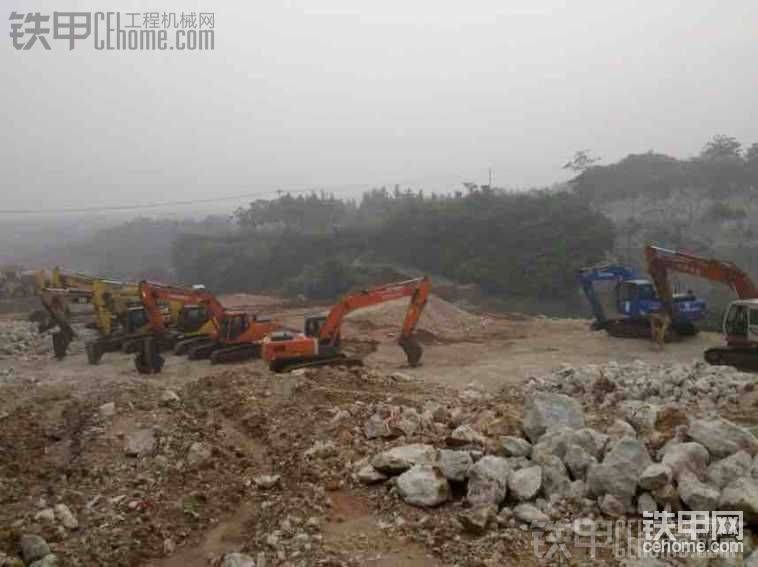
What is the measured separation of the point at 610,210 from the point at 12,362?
3329 centimetres

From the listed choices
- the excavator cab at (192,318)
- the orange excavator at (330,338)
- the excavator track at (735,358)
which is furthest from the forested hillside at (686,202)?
the excavator cab at (192,318)

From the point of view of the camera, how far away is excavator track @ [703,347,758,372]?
12.8 m

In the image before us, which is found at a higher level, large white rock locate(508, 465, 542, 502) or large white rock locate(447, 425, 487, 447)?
large white rock locate(447, 425, 487, 447)

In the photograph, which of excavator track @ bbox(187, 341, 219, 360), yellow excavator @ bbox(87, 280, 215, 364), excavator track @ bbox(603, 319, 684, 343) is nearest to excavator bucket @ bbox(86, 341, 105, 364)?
yellow excavator @ bbox(87, 280, 215, 364)

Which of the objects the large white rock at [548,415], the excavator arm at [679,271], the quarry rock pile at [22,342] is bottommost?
the quarry rock pile at [22,342]

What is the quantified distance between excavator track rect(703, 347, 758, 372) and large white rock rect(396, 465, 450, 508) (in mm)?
9573

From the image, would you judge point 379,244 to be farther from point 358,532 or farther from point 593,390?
point 358,532

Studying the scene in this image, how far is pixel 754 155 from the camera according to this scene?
143 ft

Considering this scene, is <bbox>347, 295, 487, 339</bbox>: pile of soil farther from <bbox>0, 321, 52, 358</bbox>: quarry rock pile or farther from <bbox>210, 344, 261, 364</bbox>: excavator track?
<bbox>0, 321, 52, 358</bbox>: quarry rock pile

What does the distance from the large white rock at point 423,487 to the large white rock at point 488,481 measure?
0.71 ft

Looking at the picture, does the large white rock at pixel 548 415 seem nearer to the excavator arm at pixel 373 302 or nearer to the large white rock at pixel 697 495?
the large white rock at pixel 697 495

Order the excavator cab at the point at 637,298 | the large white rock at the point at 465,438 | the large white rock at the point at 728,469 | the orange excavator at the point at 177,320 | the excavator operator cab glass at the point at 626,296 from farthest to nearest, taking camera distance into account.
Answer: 1. the excavator operator cab glass at the point at 626,296
2. the excavator cab at the point at 637,298
3. the orange excavator at the point at 177,320
4. the large white rock at the point at 465,438
5. the large white rock at the point at 728,469

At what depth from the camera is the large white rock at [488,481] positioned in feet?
17.5

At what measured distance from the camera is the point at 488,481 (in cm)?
540
